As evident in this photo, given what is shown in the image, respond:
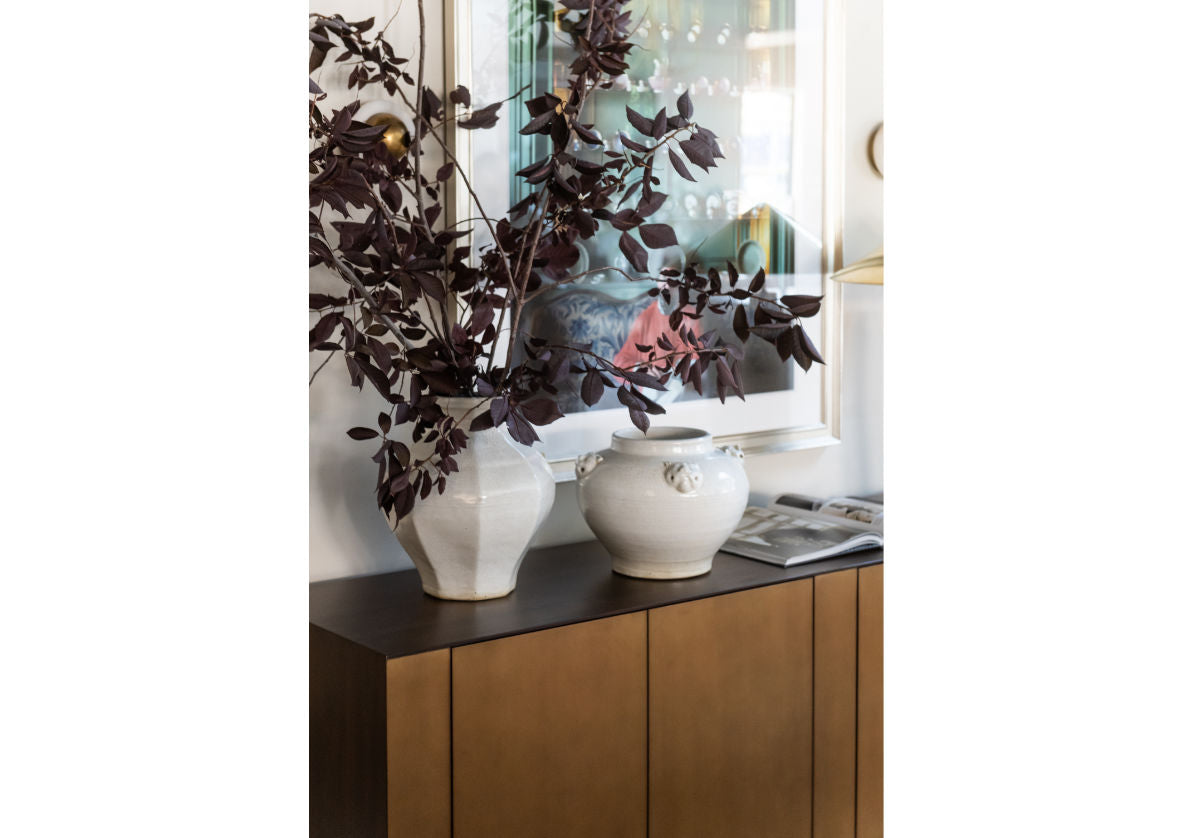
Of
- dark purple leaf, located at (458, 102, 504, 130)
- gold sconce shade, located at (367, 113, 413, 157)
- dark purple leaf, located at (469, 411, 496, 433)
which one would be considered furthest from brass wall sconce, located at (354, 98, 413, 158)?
dark purple leaf, located at (469, 411, 496, 433)

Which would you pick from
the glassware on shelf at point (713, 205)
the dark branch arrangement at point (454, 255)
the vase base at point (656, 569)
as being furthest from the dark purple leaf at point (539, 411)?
the glassware on shelf at point (713, 205)

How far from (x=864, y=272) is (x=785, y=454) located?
17.1 inches

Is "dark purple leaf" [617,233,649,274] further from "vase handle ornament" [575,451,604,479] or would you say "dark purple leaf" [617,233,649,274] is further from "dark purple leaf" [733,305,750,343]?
"vase handle ornament" [575,451,604,479]

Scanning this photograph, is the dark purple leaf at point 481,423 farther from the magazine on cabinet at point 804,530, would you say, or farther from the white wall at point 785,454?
the magazine on cabinet at point 804,530

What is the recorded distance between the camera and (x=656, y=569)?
186cm

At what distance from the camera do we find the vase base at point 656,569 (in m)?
1.86

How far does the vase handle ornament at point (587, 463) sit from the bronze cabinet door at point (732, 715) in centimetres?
28

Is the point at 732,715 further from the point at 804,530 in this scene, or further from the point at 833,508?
the point at 833,508

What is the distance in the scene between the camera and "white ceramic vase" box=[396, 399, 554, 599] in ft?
5.38
